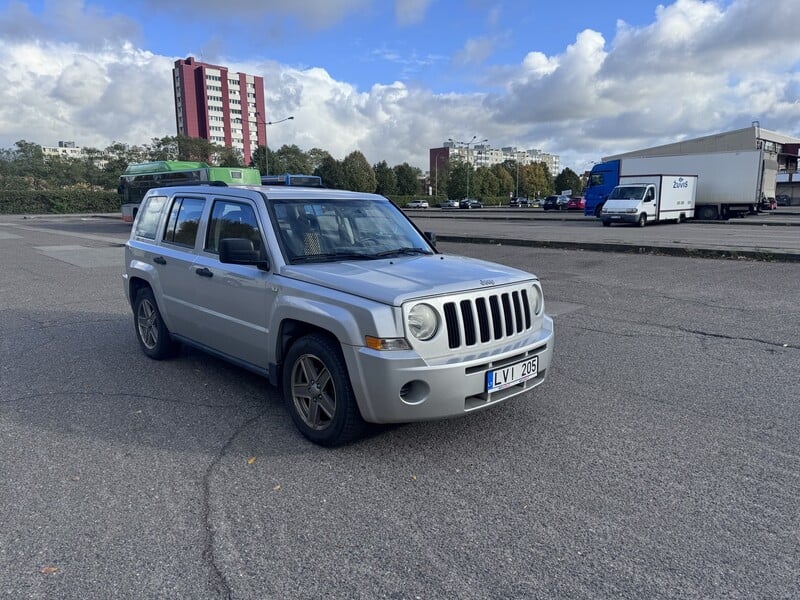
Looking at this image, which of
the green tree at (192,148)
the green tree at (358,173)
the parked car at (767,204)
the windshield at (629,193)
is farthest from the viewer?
the green tree at (358,173)

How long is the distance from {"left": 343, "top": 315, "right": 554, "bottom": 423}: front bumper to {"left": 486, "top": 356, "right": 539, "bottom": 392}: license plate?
0.05 metres

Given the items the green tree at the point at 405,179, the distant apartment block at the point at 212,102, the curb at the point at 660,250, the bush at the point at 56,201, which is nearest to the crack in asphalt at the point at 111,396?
the curb at the point at 660,250

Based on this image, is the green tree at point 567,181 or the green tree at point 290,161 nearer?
the green tree at point 290,161

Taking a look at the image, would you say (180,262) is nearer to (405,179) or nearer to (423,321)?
(423,321)

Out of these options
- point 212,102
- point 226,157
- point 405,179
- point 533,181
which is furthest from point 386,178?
point 212,102

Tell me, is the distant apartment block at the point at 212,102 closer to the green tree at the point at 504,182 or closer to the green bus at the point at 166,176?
the green tree at the point at 504,182

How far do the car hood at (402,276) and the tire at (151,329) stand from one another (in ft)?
7.94

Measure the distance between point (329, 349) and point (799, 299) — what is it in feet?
28.2

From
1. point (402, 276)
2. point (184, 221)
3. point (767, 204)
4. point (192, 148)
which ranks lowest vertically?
point (402, 276)

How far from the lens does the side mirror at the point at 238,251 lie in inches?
163

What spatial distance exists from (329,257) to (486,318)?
4.50ft

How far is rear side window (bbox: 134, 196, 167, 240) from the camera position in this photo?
6.02 meters

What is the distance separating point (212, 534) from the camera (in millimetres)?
3014

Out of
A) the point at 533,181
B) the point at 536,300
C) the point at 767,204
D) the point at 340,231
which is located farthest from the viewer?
the point at 533,181
